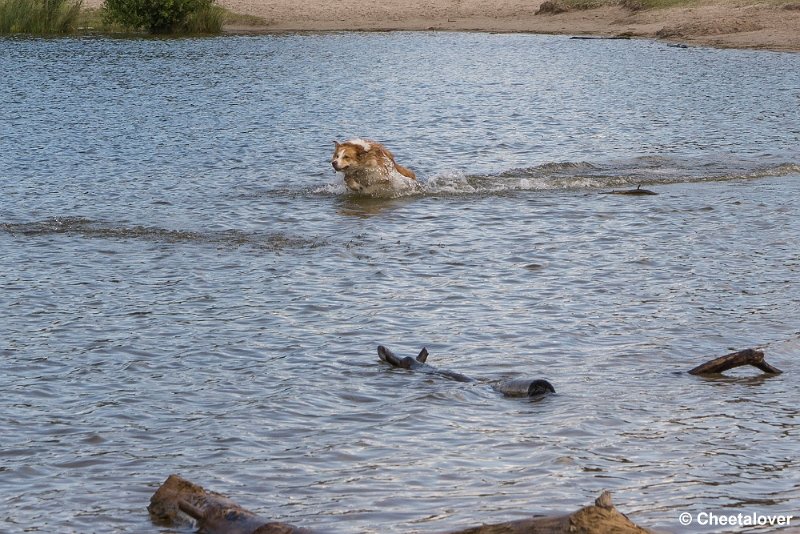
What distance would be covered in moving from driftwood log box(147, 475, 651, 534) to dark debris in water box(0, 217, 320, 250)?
7.88m

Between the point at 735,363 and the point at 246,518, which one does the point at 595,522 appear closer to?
the point at 246,518

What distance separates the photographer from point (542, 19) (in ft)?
180

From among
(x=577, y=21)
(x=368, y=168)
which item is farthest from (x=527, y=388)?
(x=577, y=21)

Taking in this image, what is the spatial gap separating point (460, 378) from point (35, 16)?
5352 centimetres

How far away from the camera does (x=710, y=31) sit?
45.6 meters

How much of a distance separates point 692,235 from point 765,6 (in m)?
33.0

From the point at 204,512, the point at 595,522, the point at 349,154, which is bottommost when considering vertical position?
the point at 204,512

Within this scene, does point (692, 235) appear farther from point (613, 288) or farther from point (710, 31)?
point (710, 31)

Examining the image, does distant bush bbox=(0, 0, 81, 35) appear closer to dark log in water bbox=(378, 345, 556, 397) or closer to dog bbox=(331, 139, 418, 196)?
dog bbox=(331, 139, 418, 196)

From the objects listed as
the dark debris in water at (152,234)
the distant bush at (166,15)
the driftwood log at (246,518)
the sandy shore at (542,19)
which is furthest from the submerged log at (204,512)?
the distant bush at (166,15)

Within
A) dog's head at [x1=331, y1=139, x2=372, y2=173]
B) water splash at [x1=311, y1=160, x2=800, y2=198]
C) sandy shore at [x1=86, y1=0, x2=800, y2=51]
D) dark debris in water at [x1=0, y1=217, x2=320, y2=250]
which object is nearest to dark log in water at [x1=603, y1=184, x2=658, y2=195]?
water splash at [x1=311, y1=160, x2=800, y2=198]

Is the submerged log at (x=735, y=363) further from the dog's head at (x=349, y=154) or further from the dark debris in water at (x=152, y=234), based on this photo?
the dog's head at (x=349, y=154)

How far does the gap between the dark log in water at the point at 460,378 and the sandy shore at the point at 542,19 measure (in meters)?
34.7

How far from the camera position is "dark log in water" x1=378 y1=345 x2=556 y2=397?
8.33 m
